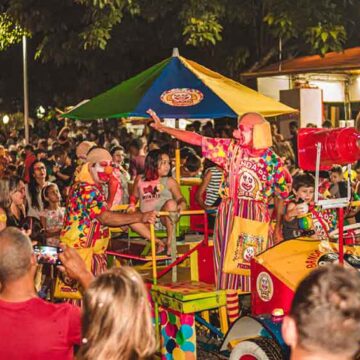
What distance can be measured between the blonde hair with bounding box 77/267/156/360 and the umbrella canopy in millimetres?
5748

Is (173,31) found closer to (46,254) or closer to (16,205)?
(16,205)

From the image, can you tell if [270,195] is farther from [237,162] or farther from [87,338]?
[87,338]

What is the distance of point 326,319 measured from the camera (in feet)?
9.72

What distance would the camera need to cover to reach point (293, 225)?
27.7 feet

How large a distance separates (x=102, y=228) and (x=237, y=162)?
1.25 metres

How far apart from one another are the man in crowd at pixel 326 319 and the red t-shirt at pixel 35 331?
1.44 meters

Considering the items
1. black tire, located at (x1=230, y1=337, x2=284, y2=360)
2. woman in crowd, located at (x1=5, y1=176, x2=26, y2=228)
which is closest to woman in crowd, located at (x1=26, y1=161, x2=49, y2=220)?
woman in crowd, located at (x1=5, y1=176, x2=26, y2=228)

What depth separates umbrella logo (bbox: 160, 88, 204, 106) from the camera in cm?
939

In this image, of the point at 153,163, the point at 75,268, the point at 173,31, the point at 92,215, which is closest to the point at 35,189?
the point at 153,163

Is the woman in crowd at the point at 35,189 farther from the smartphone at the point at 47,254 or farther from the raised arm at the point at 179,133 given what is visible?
the smartphone at the point at 47,254

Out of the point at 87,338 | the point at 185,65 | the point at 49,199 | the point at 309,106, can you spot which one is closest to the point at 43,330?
the point at 87,338

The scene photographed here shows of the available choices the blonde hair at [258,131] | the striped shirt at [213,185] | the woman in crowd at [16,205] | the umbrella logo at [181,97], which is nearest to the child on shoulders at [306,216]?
the blonde hair at [258,131]

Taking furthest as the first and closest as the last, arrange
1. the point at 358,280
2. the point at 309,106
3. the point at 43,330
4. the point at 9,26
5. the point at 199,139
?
the point at 9,26 < the point at 309,106 < the point at 199,139 < the point at 43,330 < the point at 358,280

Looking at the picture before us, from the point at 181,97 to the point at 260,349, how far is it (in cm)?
389
